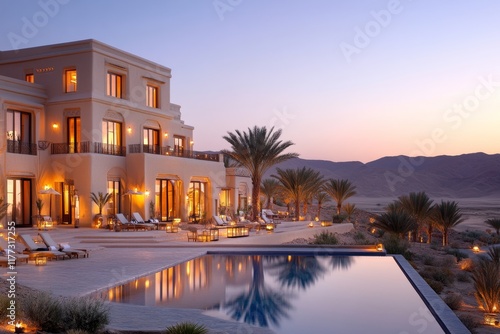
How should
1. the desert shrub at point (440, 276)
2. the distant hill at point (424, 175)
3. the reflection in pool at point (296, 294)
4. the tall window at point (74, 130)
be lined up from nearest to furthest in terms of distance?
the reflection in pool at point (296, 294)
the desert shrub at point (440, 276)
the tall window at point (74, 130)
the distant hill at point (424, 175)

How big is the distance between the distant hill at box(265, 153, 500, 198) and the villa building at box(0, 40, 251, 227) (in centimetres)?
7727

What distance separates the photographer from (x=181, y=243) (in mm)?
20031

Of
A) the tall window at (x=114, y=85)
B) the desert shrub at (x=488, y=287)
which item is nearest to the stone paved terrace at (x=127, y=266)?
the desert shrub at (x=488, y=287)

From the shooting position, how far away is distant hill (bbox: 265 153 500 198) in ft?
344

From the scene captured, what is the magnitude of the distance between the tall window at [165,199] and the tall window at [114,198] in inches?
79.0

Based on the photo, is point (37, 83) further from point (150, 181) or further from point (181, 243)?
point (181, 243)

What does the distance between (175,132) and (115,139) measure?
6.59 m

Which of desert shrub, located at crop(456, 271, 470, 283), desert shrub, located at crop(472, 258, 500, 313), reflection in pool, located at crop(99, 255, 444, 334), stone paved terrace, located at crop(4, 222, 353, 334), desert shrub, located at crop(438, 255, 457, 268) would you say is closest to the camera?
stone paved terrace, located at crop(4, 222, 353, 334)

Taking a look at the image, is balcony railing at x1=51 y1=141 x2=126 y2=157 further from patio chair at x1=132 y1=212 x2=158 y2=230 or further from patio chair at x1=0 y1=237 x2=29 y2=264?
patio chair at x1=0 y1=237 x2=29 y2=264

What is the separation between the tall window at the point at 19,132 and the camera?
24750mm

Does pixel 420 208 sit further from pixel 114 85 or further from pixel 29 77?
pixel 29 77

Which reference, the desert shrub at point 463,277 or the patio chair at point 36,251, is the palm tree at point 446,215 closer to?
the desert shrub at point 463,277

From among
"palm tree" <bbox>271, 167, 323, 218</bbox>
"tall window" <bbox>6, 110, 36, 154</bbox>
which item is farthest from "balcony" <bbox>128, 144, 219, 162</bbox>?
"palm tree" <bbox>271, 167, 323, 218</bbox>

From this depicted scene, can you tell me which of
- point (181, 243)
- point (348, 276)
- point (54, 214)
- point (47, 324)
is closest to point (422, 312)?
point (348, 276)
